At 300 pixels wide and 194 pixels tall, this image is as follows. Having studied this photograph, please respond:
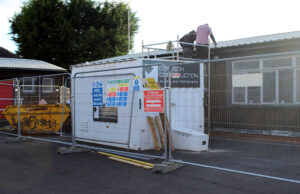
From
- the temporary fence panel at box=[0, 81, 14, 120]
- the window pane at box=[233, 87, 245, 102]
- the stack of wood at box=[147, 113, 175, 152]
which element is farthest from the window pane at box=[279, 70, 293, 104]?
the temporary fence panel at box=[0, 81, 14, 120]

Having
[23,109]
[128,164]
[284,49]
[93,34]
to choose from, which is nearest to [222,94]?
[128,164]

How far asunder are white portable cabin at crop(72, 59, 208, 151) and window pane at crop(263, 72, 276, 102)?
2.55 meters

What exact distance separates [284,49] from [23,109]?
10459mm

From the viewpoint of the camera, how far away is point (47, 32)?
33812mm

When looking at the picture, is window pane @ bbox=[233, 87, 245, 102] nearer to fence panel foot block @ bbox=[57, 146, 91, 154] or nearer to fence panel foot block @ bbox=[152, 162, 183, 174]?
fence panel foot block @ bbox=[152, 162, 183, 174]

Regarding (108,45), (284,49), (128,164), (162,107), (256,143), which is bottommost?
(128,164)

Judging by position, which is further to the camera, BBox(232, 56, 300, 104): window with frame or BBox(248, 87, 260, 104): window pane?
BBox(248, 87, 260, 104): window pane

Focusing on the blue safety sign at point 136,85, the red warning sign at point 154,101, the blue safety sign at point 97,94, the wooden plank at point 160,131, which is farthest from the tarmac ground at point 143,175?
the blue safety sign at point 136,85

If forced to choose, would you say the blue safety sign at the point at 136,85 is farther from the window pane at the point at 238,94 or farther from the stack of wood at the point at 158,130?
the window pane at the point at 238,94

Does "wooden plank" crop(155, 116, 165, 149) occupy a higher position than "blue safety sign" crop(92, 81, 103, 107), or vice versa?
"blue safety sign" crop(92, 81, 103, 107)

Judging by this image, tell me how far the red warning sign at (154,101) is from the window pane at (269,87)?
2.17 meters

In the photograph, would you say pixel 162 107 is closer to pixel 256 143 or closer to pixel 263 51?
pixel 256 143

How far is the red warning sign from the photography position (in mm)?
6718

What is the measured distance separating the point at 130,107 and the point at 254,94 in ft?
13.8
